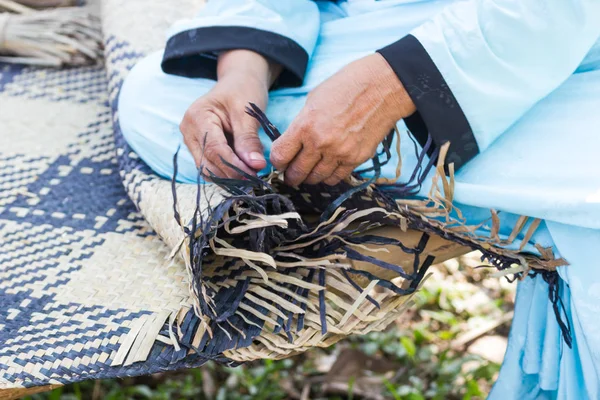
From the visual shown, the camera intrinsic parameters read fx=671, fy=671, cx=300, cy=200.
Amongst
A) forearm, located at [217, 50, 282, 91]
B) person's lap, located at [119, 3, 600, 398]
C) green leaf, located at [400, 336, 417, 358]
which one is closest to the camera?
person's lap, located at [119, 3, 600, 398]

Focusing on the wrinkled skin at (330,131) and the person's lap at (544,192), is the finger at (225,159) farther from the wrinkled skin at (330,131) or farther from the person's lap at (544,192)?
the person's lap at (544,192)

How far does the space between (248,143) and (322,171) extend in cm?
11

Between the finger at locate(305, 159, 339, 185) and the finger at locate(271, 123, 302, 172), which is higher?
the finger at locate(271, 123, 302, 172)

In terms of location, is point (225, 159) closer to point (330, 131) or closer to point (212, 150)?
point (212, 150)

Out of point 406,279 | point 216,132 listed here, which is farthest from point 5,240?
point 406,279

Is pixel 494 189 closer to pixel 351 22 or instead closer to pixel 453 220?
pixel 453 220

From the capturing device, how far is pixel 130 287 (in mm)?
894

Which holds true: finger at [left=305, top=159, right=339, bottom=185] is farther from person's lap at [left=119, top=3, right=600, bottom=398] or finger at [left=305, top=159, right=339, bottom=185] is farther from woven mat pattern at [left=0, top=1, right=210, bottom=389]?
woven mat pattern at [left=0, top=1, right=210, bottom=389]

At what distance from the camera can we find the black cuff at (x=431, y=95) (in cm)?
80

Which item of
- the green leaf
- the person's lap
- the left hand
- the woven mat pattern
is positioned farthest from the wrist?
the green leaf

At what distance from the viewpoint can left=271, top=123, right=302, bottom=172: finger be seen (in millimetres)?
808

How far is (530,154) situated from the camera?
31.8 inches

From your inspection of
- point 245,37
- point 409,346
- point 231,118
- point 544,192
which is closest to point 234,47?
point 245,37

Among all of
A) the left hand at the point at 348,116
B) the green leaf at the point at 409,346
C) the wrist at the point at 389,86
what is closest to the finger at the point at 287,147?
the left hand at the point at 348,116
